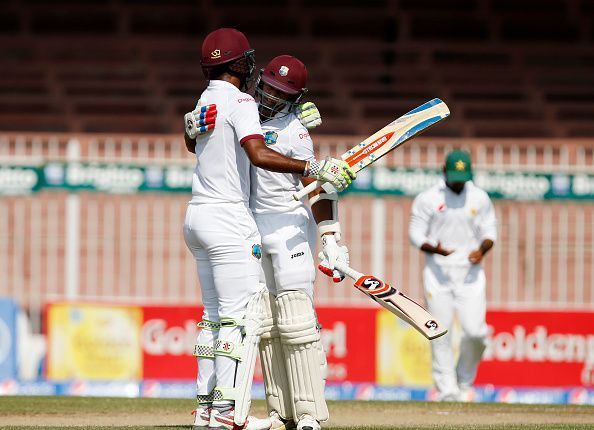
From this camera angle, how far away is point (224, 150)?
7.10 metres

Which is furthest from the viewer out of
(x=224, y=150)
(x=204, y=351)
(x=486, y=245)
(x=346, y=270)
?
(x=486, y=245)

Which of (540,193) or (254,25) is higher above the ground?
(254,25)

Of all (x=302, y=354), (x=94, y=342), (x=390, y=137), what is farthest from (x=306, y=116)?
(x=94, y=342)

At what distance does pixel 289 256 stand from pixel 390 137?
896 millimetres

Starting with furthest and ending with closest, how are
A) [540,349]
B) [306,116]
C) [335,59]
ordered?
[335,59], [540,349], [306,116]

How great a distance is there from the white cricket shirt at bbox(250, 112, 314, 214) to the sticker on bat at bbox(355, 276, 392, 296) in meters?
0.58

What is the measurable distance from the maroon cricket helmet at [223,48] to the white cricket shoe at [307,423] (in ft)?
6.55

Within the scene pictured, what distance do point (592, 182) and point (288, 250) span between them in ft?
24.0

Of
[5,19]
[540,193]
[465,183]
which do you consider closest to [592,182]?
[540,193]

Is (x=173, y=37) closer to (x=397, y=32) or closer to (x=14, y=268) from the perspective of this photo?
(x=397, y=32)

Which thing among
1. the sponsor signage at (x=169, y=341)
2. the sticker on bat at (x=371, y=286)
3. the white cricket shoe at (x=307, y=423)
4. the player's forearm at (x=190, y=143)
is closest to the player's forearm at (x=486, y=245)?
the sponsor signage at (x=169, y=341)

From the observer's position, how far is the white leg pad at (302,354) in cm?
741

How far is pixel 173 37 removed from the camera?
20.5 metres

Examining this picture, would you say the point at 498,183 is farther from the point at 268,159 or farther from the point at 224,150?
the point at 268,159
